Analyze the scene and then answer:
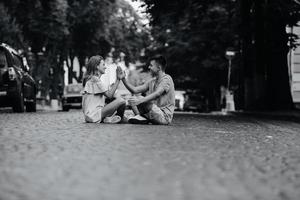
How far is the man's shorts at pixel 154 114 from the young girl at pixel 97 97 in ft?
1.71

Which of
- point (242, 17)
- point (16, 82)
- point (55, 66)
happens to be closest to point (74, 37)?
point (55, 66)

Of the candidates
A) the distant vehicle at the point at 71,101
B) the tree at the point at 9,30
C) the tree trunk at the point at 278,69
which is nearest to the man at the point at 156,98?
the tree trunk at the point at 278,69

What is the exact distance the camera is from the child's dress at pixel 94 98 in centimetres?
1156

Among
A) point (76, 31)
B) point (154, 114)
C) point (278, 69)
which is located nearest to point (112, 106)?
point (154, 114)

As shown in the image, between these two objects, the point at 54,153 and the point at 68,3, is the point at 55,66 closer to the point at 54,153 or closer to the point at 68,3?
the point at 68,3

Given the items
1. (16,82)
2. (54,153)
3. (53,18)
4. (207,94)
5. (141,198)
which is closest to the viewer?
(141,198)

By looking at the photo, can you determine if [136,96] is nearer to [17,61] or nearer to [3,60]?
[3,60]

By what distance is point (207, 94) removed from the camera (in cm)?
5234

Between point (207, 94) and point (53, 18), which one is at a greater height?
point (53, 18)

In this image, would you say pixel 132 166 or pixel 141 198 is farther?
pixel 132 166

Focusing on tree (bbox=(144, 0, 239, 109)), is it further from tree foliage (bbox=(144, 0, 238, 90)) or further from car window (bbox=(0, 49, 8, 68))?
car window (bbox=(0, 49, 8, 68))

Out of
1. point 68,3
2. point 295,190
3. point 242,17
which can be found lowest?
point 295,190

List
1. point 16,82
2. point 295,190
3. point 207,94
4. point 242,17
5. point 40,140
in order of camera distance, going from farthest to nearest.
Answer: point 207,94 < point 242,17 < point 16,82 < point 40,140 < point 295,190

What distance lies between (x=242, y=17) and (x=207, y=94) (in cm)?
2978
